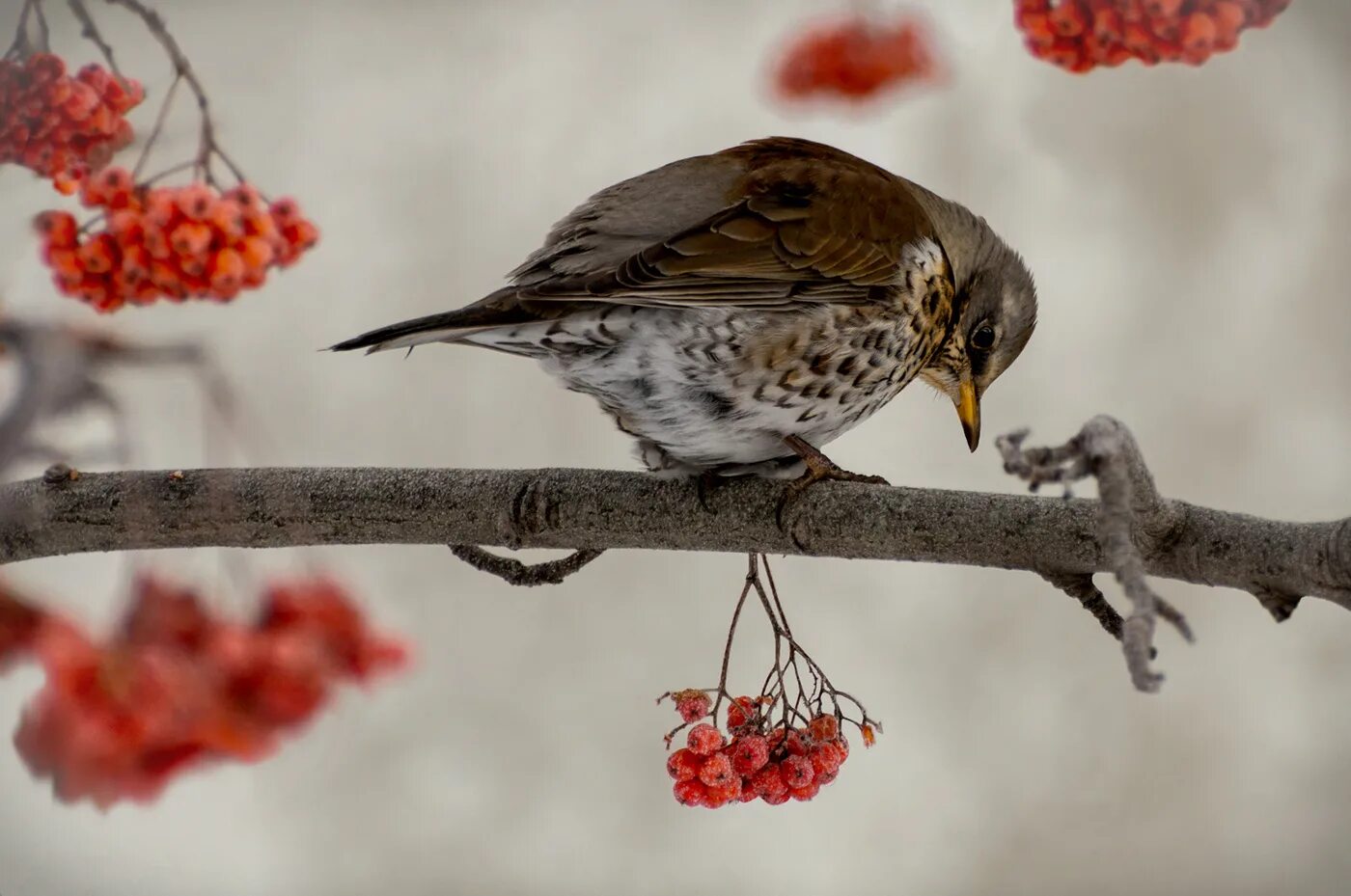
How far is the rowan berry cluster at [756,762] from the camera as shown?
0.79 meters

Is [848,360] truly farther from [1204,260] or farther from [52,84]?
[1204,260]

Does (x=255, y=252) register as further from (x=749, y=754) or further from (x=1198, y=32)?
(x=1198, y=32)

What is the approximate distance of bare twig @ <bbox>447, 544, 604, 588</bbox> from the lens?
861mm

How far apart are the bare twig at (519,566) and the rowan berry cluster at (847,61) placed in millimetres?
603

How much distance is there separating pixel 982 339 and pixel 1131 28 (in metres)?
0.27

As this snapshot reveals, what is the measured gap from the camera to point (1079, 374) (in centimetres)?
138

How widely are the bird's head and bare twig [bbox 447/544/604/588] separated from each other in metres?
0.30

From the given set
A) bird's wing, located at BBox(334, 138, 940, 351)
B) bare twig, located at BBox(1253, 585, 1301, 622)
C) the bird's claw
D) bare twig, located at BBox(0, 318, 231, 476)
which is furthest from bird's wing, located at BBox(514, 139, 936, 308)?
bare twig, located at BBox(1253, 585, 1301, 622)

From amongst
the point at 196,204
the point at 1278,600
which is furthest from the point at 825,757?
the point at 196,204

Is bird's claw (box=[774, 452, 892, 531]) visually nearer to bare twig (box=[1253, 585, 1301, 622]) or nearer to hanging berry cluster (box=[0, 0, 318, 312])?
bare twig (box=[1253, 585, 1301, 622])

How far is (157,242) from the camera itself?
900 mm

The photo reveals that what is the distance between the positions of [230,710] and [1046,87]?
3.38ft

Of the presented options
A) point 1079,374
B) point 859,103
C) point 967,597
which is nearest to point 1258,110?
point 1079,374

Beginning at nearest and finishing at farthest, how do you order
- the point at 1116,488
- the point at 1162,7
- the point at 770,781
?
the point at 1116,488
the point at 770,781
the point at 1162,7
